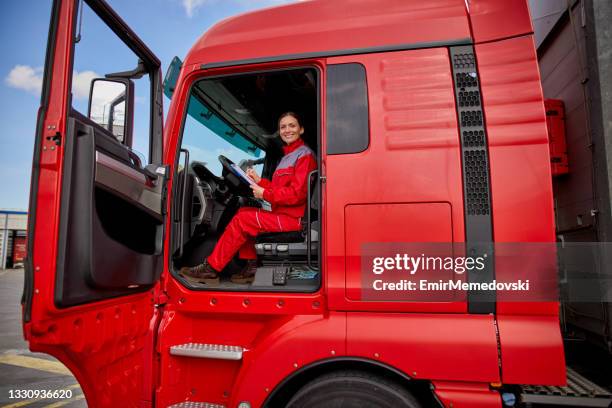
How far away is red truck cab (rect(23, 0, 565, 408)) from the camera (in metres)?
1.61

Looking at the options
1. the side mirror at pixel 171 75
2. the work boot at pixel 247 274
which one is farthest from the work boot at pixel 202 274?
the side mirror at pixel 171 75

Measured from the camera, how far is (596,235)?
182 centimetres

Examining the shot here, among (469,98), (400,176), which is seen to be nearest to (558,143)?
(469,98)

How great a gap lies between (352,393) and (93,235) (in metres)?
1.32

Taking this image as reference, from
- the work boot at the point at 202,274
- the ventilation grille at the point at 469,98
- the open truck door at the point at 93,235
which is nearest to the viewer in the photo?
the open truck door at the point at 93,235

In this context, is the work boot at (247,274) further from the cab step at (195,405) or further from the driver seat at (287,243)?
the cab step at (195,405)

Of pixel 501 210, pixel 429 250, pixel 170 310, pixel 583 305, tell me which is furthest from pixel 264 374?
pixel 583 305

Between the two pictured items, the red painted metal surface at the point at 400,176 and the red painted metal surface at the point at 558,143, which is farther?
the red painted metal surface at the point at 558,143

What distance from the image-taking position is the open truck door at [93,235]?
1.50 metres

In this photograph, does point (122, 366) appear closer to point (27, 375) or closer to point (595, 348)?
point (595, 348)

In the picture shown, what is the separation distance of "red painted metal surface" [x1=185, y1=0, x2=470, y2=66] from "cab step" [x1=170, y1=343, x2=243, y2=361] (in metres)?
1.55

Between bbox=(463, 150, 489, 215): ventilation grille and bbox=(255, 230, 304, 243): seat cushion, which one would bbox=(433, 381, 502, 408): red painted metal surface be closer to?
bbox=(463, 150, 489, 215): ventilation grille

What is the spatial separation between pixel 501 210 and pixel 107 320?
1836 mm

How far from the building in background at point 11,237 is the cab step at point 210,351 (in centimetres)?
2599
